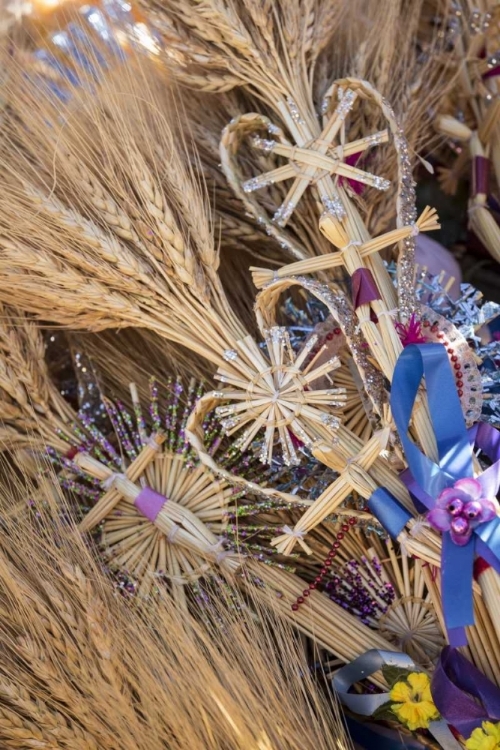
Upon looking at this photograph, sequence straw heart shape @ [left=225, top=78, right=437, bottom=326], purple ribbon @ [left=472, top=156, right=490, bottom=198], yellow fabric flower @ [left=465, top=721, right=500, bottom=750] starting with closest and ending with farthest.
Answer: yellow fabric flower @ [left=465, top=721, right=500, bottom=750], straw heart shape @ [left=225, top=78, right=437, bottom=326], purple ribbon @ [left=472, top=156, right=490, bottom=198]

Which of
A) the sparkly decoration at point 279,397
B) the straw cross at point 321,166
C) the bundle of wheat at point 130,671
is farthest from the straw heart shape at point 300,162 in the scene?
the bundle of wheat at point 130,671

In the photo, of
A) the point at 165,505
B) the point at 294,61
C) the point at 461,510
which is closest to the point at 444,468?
the point at 461,510

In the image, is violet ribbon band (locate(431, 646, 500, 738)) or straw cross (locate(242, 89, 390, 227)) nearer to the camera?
violet ribbon band (locate(431, 646, 500, 738))

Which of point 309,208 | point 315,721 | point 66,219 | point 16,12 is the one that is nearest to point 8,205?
point 66,219

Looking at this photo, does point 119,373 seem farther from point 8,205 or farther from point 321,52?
point 321,52

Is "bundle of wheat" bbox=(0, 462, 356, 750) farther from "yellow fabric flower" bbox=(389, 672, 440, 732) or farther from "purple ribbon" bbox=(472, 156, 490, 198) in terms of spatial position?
"purple ribbon" bbox=(472, 156, 490, 198)

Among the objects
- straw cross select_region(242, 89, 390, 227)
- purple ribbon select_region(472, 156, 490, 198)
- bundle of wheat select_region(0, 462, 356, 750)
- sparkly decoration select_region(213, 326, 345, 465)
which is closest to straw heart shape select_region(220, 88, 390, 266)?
straw cross select_region(242, 89, 390, 227)
